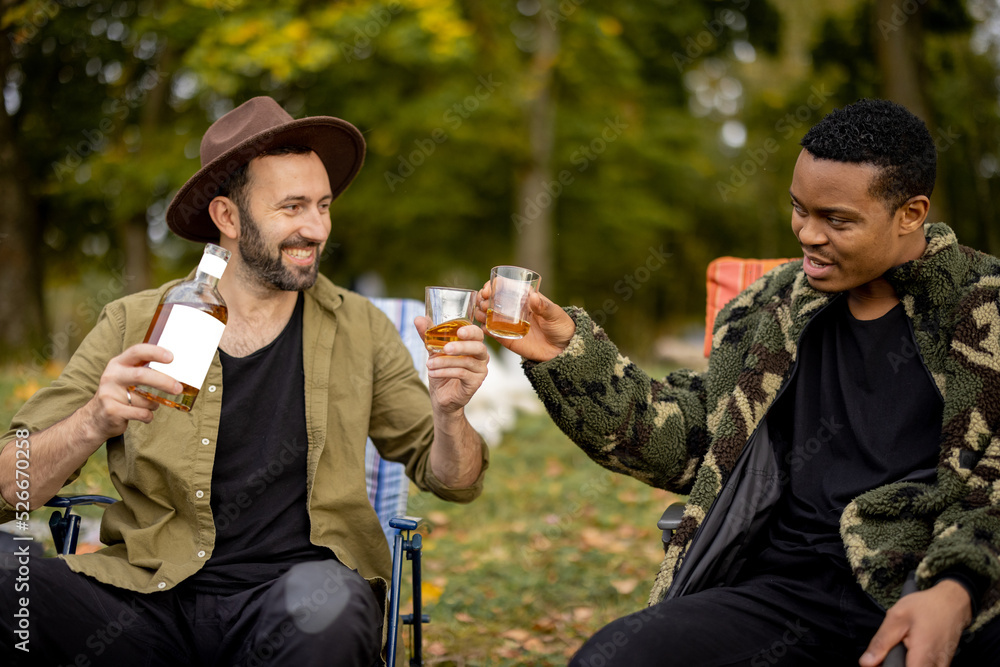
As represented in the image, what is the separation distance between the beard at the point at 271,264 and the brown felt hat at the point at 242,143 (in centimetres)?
16

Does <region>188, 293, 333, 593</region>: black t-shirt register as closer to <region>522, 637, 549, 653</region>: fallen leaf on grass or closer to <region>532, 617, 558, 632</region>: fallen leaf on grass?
<region>522, 637, 549, 653</region>: fallen leaf on grass

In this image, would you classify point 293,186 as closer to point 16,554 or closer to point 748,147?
A: point 16,554

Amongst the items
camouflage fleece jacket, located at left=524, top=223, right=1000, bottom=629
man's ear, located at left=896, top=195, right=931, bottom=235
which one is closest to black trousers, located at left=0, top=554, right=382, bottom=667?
camouflage fleece jacket, located at left=524, top=223, right=1000, bottom=629

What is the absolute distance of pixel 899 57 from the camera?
871cm

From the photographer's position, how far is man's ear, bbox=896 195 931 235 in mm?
2322

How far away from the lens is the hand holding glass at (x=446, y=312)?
2111mm

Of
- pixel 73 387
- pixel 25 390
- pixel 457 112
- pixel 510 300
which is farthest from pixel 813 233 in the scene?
pixel 457 112

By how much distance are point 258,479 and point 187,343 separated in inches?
28.4

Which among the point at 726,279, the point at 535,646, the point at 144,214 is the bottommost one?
the point at 535,646

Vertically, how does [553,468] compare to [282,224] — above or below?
below

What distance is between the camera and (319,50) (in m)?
9.38

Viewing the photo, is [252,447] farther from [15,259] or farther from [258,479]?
[15,259]

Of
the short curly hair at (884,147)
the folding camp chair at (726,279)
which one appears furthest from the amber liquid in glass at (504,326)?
the folding camp chair at (726,279)

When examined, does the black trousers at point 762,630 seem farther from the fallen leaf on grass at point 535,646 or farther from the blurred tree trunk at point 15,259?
the blurred tree trunk at point 15,259
